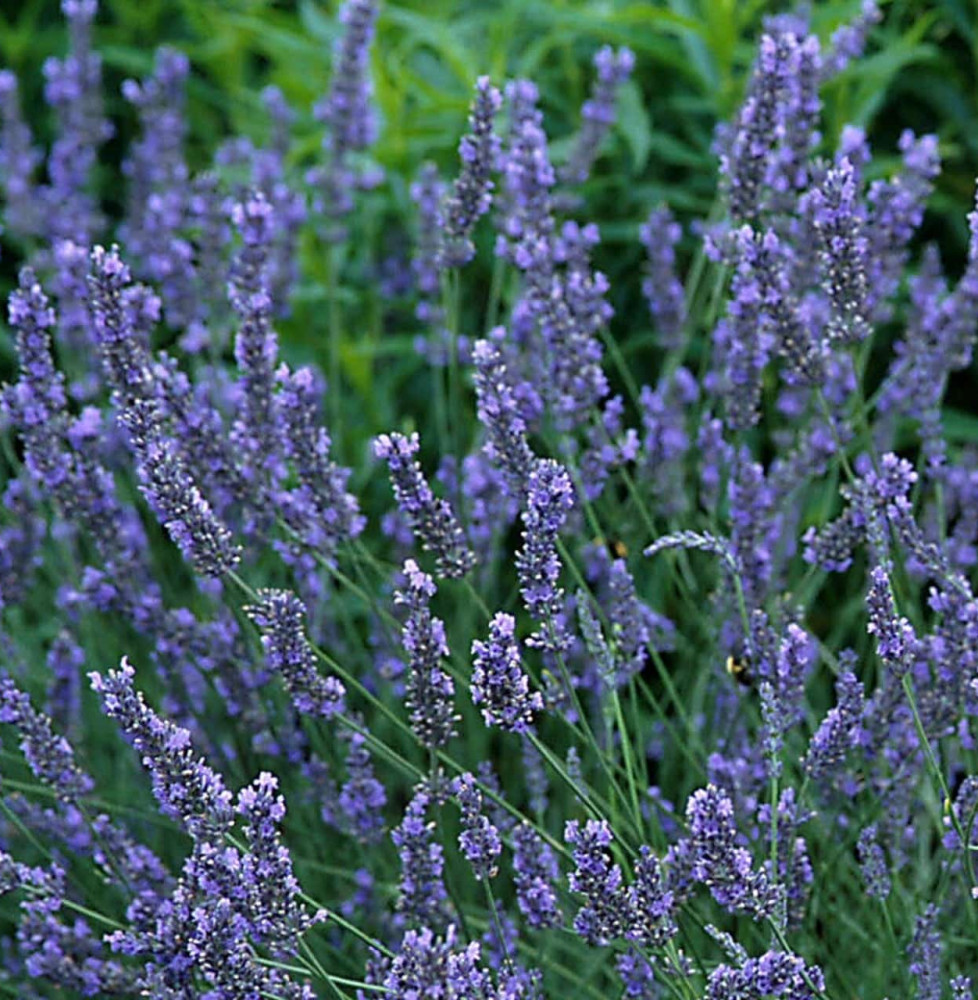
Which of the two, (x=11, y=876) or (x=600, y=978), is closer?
(x=11, y=876)

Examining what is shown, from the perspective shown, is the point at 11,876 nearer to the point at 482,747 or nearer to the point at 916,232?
the point at 482,747

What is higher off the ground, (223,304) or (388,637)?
(223,304)

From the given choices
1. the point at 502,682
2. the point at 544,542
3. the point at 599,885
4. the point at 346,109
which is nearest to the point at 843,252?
the point at 544,542

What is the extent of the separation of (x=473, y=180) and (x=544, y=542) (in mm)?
875

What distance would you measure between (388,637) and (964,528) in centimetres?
87

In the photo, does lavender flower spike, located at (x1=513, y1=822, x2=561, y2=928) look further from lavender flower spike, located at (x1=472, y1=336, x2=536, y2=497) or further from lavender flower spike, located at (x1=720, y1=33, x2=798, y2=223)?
lavender flower spike, located at (x1=720, y1=33, x2=798, y2=223)

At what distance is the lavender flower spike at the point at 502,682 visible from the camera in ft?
5.72

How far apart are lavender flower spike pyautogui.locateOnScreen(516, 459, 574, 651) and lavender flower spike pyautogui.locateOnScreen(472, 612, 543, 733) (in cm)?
9

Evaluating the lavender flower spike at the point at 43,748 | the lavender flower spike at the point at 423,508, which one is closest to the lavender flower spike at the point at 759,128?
the lavender flower spike at the point at 423,508

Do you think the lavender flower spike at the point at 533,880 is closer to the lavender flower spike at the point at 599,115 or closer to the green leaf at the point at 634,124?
the lavender flower spike at the point at 599,115

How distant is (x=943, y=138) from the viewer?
3723 mm

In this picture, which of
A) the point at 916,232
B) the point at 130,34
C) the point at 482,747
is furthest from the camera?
the point at 130,34

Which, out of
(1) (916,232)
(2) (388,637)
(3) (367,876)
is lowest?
(3) (367,876)

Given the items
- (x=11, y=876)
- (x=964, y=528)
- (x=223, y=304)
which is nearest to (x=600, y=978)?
(x=964, y=528)
